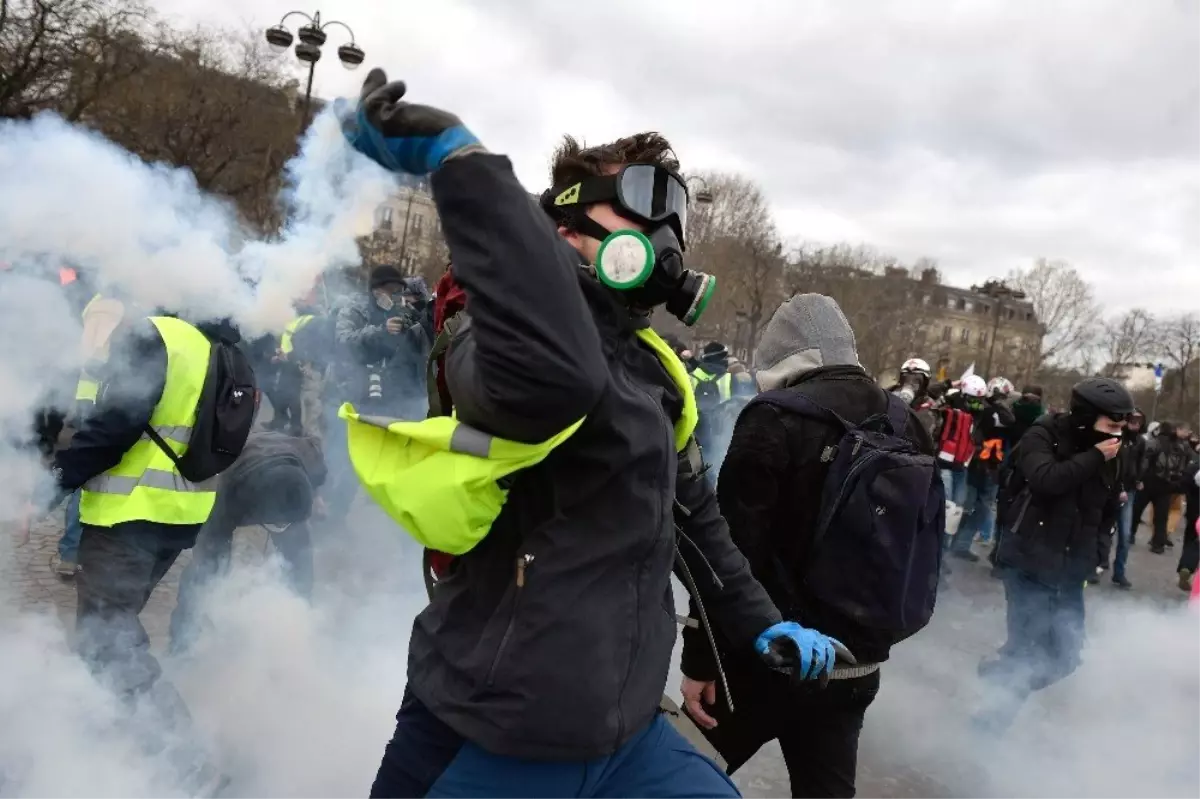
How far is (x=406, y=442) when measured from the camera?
57.3 inches

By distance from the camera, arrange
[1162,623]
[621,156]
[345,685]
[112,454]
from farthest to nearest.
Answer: [1162,623]
[345,685]
[112,454]
[621,156]

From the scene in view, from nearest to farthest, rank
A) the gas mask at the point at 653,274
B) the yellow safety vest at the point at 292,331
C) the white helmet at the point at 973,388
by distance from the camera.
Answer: the gas mask at the point at 653,274 → the yellow safety vest at the point at 292,331 → the white helmet at the point at 973,388

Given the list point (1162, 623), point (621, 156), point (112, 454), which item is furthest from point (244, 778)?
point (1162, 623)

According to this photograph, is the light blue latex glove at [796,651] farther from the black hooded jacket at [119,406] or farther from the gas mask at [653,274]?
the black hooded jacket at [119,406]

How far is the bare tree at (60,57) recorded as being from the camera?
957cm

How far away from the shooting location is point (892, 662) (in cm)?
518

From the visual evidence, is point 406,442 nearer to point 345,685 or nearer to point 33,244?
point 33,244

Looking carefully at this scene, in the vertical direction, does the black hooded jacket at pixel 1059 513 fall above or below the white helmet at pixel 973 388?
below

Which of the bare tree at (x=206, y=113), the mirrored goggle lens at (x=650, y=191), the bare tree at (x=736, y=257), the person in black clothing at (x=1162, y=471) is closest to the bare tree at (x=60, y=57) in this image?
the bare tree at (x=206, y=113)

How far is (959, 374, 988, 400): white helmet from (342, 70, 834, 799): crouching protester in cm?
839

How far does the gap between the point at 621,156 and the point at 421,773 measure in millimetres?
1153

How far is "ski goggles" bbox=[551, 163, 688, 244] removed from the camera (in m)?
1.66

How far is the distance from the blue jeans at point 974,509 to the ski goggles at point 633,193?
26.1 feet

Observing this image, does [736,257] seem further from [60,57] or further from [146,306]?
[146,306]
